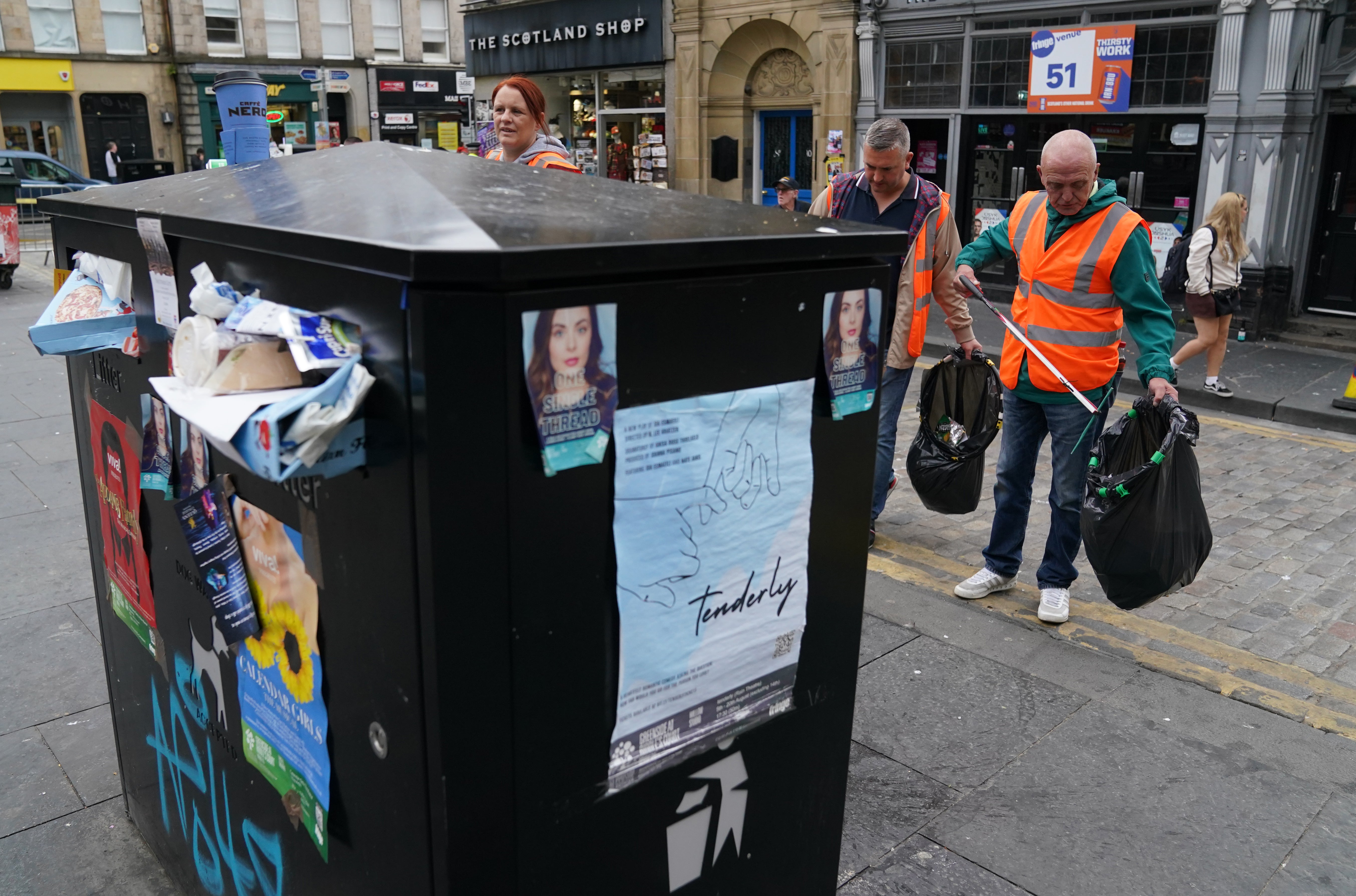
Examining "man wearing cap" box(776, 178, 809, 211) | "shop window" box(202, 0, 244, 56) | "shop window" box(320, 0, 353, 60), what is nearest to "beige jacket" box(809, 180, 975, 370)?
"man wearing cap" box(776, 178, 809, 211)

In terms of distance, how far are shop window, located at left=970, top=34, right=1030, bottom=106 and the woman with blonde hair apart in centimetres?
461

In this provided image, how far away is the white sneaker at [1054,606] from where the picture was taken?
14.6 feet

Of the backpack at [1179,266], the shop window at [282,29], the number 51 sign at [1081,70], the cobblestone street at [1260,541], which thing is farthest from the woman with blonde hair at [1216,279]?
the shop window at [282,29]

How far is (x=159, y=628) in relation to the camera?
243 centimetres

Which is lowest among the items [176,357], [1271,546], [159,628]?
[1271,546]

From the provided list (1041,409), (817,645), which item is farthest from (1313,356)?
(817,645)

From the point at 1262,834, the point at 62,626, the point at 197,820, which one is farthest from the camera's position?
the point at 62,626

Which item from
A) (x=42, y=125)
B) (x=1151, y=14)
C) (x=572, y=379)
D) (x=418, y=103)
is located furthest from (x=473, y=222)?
(x=418, y=103)

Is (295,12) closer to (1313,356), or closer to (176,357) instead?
(1313,356)

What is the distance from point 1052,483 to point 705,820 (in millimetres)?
3158

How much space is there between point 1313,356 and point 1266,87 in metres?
2.72

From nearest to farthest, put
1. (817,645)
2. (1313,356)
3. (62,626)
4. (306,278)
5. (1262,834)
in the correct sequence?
(306,278)
(817,645)
(1262,834)
(62,626)
(1313,356)

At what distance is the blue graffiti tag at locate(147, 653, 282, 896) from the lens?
2100 mm

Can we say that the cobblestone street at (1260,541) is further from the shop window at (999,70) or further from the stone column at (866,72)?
the stone column at (866,72)
